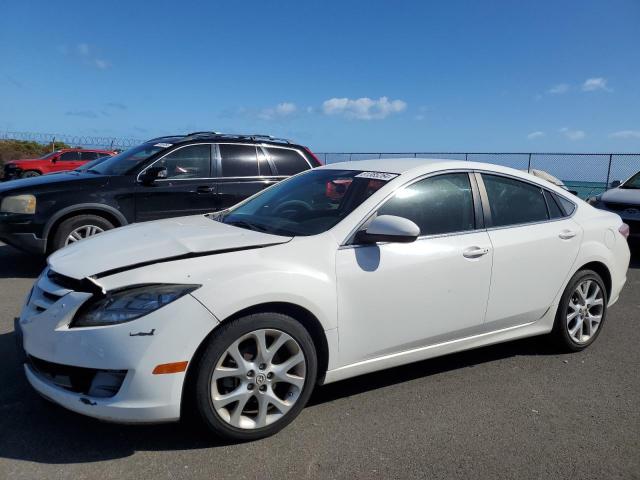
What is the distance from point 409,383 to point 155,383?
6.08ft

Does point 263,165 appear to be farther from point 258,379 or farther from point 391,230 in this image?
point 258,379

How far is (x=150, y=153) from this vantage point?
7.20 m

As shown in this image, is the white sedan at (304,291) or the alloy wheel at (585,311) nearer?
the white sedan at (304,291)

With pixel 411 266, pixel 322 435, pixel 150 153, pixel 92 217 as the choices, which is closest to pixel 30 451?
pixel 322 435

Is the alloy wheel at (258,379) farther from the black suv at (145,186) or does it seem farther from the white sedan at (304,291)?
the black suv at (145,186)

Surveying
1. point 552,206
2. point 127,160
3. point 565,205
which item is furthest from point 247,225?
point 127,160

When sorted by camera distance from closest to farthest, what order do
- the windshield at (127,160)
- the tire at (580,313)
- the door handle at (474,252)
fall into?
the door handle at (474,252) → the tire at (580,313) → the windshield at (127,160)

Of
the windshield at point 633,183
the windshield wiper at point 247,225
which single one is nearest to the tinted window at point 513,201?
the windshield wiper at point 247,225

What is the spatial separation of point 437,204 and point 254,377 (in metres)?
1.72

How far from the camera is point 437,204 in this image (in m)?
3.71

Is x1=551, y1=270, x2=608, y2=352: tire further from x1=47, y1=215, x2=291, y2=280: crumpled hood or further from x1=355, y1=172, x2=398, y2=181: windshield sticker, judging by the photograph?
x1=47, y1=215, x2=291, y2=280: crumpled hood

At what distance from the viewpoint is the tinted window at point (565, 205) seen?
441 cm

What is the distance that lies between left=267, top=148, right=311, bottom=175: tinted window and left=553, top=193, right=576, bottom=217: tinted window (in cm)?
412

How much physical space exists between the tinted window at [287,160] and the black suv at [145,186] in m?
0.01
